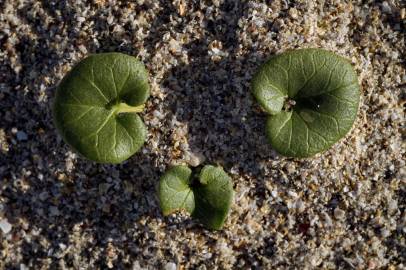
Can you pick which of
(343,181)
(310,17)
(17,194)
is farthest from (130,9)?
(343,181)

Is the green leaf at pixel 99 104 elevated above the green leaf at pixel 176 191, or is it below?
above

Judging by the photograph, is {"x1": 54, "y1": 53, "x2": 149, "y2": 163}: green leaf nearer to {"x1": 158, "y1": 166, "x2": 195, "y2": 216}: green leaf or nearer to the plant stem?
the plant stem

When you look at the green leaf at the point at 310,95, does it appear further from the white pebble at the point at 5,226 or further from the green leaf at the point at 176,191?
the white pebble at the point at 5,226

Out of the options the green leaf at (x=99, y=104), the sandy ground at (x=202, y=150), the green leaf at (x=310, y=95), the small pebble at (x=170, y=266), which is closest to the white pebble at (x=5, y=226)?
the sandy ground at (x=202, y=150)

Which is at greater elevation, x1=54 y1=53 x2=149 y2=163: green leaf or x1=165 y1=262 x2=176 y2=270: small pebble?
x1=54 y1=53 x2=149 y2=163: green leaf

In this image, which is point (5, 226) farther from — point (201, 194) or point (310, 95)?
point (310, 95)

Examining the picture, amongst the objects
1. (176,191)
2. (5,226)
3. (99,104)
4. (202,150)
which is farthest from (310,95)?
(5,226)

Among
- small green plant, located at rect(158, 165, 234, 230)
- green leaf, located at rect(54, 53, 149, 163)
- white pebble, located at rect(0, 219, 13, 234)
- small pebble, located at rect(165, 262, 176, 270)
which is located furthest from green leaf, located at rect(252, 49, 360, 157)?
white pebble, located at rect(0, 219, 13, 234)
